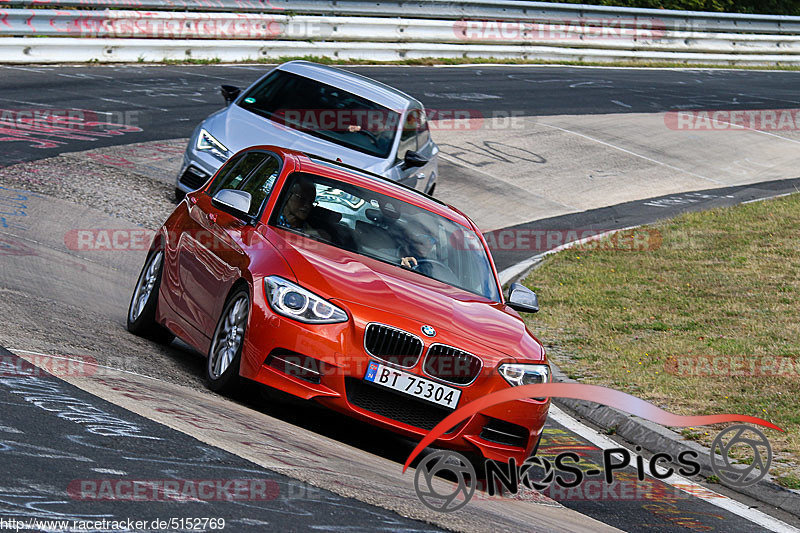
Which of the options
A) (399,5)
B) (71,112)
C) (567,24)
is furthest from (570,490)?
(567,24)

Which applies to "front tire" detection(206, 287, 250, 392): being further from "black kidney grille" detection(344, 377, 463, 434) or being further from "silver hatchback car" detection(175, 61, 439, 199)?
"silver hatchback car" detection(175, 61, 439, 199)

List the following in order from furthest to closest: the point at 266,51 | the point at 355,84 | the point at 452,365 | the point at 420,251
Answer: the point at 266,51 < the point at 355,84 < the point at 420,251 < the point at 452,365

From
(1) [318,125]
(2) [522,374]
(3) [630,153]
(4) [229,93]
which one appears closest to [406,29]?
(3) [630,153]

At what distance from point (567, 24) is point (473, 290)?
90.4 feet

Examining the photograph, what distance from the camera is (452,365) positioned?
6715mm

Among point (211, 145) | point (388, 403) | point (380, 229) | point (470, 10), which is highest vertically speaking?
point (470, 10)

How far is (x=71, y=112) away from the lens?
Answer: 1761 centimetres

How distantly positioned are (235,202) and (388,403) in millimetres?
2018

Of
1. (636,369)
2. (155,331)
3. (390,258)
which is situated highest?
(390,258)

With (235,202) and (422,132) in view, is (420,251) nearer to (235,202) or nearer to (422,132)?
(235,202)

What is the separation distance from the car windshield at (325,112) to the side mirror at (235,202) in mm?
5587

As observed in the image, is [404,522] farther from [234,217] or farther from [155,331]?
[155,331]

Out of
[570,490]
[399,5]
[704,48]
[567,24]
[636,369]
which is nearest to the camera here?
[570,490]

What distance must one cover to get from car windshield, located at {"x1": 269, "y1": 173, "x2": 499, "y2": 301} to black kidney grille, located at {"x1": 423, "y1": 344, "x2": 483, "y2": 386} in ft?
4.00
